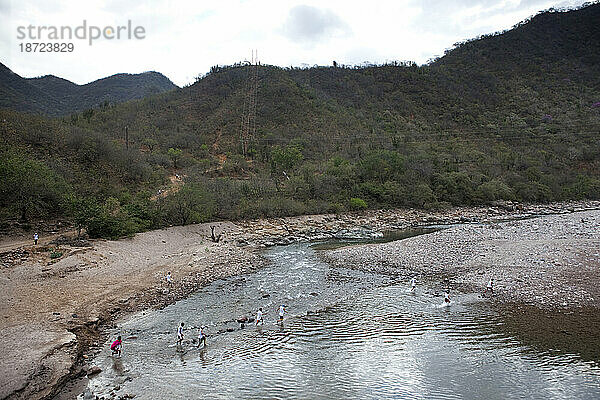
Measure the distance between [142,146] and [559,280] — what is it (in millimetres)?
59525

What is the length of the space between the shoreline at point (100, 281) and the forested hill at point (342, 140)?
159 inches

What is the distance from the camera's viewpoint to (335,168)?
5241 cm

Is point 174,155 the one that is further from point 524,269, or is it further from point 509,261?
point 524,269

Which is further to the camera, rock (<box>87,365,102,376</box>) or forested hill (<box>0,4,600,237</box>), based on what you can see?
forested hill (<box>0,4,600,237</box>)

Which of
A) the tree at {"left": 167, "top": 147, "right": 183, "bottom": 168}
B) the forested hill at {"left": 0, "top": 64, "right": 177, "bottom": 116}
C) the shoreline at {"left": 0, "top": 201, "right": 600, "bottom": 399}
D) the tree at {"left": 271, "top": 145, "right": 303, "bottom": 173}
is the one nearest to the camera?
the shoreline at {"left": 0, "top": 201, "right": 600, "bottom": 399}

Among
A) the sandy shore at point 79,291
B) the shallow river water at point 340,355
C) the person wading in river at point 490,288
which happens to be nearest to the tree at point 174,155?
the sandy shore at point 79,291

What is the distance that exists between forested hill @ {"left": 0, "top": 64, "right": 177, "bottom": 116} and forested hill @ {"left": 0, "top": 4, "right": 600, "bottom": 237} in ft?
25.9

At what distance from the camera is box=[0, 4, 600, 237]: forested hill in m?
36.7

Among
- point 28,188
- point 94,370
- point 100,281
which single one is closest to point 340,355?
point 94,370

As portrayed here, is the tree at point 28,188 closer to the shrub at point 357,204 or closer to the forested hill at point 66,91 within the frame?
the forested hill at point 66,91

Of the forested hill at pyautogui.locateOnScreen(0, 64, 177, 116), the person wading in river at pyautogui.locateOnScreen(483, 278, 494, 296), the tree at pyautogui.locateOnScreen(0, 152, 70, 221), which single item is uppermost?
the forested hill at pyautogui.locateOnScreen(0, 64, 177, 116)

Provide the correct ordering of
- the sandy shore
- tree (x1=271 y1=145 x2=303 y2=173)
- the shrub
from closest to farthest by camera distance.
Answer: the sandy shore → the shrub → tree (x1=271 y1=145 x2=303 y2=173)

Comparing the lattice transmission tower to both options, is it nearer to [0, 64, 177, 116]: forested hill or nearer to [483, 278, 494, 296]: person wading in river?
[0, 64, 177, 116]: forested hill

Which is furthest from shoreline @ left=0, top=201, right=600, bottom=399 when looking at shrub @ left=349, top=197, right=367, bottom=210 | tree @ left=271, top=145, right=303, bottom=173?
tree @ left=271, top=145, right=303, bottom=173
